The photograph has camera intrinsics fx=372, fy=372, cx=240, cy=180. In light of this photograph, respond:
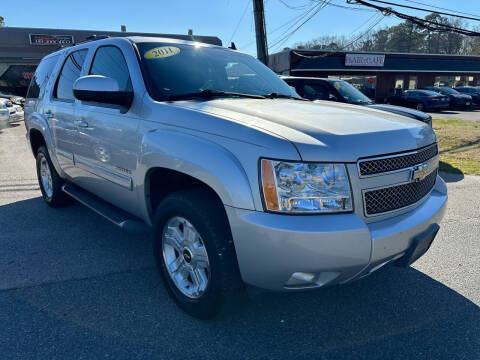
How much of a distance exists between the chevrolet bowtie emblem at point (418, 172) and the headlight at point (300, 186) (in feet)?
2.08

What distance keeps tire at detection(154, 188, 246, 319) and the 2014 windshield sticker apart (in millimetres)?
1333

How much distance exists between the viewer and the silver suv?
201cm

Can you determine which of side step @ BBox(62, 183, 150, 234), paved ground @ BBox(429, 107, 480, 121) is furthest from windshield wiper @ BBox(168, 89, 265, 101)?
paved ground @ BBox(429, 107, 480, 121)

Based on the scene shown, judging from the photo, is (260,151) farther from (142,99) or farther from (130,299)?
(130,299)

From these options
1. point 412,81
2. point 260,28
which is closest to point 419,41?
point 412,81

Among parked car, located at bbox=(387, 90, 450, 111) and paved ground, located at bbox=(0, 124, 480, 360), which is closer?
paved ground, located at bbox=(0, 124, 480, 360)

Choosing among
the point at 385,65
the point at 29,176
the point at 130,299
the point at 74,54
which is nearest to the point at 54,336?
the point at 130,299

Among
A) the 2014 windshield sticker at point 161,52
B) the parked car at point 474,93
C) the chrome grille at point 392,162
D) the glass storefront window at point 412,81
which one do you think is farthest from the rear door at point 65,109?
the glass storefront window at point 412,81

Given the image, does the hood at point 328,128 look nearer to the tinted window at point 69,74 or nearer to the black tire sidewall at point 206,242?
the black tire sidewall at point 206,242

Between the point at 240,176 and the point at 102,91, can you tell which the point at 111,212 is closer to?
the point at 102,91

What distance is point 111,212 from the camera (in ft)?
11.0

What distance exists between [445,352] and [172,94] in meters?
2.57

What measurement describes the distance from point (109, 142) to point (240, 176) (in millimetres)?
1583

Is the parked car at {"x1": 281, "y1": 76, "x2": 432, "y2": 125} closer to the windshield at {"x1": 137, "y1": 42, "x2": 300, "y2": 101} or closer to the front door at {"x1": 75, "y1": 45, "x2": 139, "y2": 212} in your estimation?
the windshield at {"x1": 137, "y1": 42, "x2": 300, "y2": 101}
